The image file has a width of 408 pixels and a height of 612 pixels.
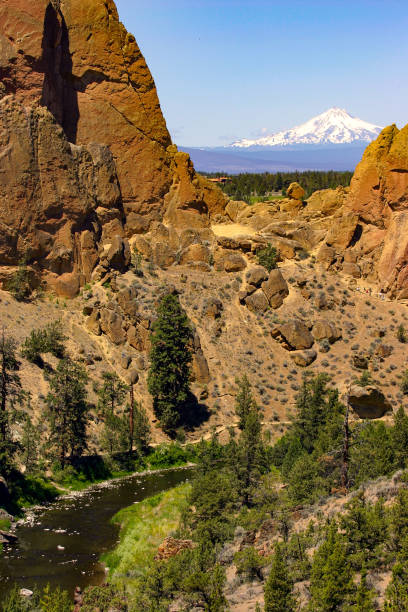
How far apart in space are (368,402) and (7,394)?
28.7 metres

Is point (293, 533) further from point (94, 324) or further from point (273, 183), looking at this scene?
point (273, 183)

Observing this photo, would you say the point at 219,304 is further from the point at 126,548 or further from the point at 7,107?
the point at 126,548

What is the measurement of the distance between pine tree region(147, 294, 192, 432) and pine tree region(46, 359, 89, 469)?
741 centimetres

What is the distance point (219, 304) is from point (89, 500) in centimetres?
2632

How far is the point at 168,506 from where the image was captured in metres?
41.3

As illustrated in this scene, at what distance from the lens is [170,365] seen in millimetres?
54250

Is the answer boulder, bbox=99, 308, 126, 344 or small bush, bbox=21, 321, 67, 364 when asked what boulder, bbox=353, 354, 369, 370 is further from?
small bush, bbox=21, 321, 67, 364

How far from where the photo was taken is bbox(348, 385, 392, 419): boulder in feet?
177

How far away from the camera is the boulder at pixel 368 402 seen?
177 ft

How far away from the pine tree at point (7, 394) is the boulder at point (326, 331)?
93.2 feet

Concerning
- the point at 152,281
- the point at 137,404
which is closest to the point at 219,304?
the point at 152,281

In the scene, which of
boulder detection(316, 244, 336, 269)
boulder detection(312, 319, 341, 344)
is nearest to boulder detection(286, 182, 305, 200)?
boulder detection(316, 244, 336, 269)

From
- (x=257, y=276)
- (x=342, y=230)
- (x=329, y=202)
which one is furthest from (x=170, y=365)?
(x=329, y=202)

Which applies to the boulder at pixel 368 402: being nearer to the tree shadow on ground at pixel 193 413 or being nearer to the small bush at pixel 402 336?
the small bush at pixel 402 336
